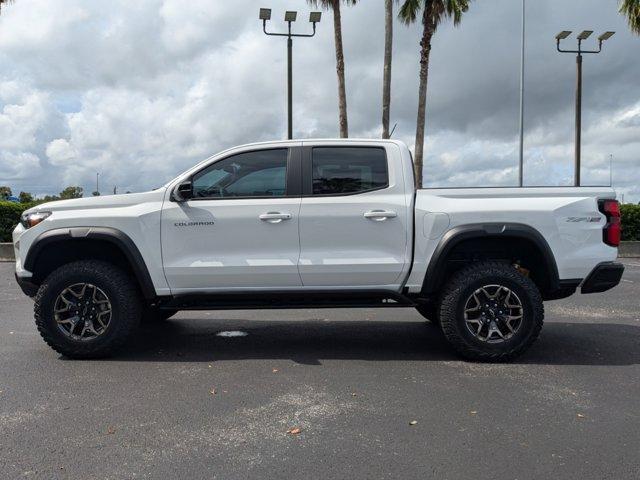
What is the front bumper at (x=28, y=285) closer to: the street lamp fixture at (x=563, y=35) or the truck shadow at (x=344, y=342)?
the truck shadow at (x=344, y=342)

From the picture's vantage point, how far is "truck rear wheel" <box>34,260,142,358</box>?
4926 millimetres

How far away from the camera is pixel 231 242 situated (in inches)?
194

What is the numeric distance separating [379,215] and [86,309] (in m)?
2.78

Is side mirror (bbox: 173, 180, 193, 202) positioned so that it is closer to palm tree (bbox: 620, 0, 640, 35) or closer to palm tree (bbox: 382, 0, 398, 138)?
palm tree (bbox: 382, 0, 398, 138)

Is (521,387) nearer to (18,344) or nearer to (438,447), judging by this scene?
(438,447)

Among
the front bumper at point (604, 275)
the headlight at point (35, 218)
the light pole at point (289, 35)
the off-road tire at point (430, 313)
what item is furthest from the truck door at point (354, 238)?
the light pole at point (289, 35)

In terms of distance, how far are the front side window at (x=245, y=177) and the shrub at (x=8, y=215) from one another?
14176 millimetres

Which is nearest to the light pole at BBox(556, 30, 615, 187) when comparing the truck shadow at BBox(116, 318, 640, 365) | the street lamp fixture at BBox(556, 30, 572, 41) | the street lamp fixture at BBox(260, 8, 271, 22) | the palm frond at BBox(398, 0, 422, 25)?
the street lamp fixture at BBox(556, 30, 572, 41)

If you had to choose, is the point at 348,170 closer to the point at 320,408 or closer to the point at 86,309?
the point at 320,408

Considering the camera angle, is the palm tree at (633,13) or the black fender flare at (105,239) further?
the palm tree at (633,13)

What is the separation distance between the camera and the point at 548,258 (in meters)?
4.84

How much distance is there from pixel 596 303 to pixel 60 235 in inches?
286

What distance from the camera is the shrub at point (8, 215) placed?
16.9 metres

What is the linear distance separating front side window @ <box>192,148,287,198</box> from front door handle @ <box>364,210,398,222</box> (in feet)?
2.66
